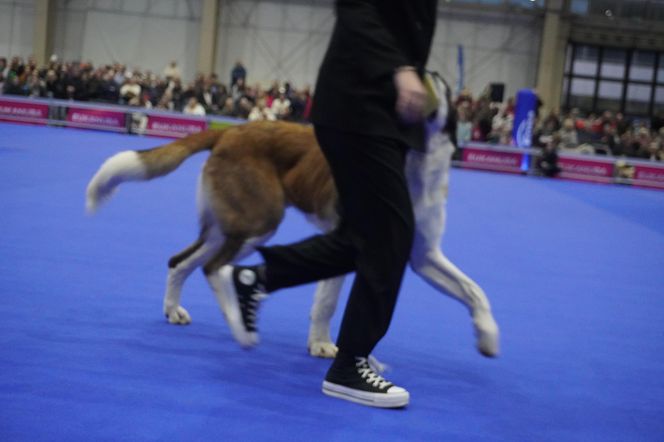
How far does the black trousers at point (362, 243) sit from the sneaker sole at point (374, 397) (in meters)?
0.15

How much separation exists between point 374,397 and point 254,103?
19.8m

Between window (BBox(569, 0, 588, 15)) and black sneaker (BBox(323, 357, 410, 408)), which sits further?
window (BBox(569, 0, 588, 15))

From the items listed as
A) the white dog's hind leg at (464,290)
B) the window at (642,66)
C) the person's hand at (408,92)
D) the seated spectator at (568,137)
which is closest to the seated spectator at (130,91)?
the seated spectator at (568,137)

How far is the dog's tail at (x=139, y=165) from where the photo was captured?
419cm

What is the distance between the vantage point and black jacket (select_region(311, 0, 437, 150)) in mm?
2971

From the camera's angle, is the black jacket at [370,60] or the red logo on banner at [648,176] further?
the red logo on banner at [648,176]

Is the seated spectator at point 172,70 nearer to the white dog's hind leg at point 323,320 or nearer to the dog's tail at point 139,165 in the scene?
the dog's tail at point 139,165

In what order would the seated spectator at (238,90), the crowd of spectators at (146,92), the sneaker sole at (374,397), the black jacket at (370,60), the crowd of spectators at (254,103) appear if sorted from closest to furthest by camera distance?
1. the black jacket at (370,60)
2. the sneaker sole at (374,397)
3. the crowd of spectators at (254,103)
4. the crowd of spectators at (146,92)
5. the seated spectator at (238,90)

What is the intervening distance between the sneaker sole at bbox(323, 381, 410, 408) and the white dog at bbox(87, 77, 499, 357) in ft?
1.37

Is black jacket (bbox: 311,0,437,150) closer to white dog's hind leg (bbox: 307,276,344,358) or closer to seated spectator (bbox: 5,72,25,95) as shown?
white dog's hind leg (bbox: 307,276,344,358)

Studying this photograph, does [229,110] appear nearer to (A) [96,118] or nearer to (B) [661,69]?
(A) [96,118]

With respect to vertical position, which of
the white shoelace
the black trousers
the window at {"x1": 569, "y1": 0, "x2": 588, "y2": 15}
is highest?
the window at {"x1": 569, "y1": 0, "x2": 588, "y2": 15}

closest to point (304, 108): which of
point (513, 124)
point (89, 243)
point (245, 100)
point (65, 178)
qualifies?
point (245, 100)

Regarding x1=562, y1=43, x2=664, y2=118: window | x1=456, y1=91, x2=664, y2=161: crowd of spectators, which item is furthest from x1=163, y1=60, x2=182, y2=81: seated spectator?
x1=562, y1=43, x2=664, y2=118: window
